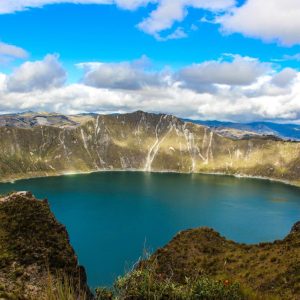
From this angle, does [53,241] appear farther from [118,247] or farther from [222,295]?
[118,247]

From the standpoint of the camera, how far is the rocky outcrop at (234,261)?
3372cm

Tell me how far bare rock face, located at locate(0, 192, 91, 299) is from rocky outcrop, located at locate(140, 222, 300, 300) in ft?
22.1

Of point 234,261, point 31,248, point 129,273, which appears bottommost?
point 234,261

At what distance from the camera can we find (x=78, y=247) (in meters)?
128

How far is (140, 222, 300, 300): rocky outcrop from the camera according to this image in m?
33.7

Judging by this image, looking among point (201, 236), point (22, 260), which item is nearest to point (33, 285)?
point (22, 260)

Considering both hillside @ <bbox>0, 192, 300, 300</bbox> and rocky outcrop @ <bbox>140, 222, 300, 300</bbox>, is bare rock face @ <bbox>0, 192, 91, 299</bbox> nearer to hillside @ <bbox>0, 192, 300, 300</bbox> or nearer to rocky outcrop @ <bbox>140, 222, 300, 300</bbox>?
hillside @ <bbox>0, 192, 300, 300</bbox>

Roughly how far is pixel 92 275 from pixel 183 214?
9407 centimetres

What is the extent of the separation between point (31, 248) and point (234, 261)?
30688mm

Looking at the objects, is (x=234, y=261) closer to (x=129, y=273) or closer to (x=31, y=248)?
(x=31, y=248)

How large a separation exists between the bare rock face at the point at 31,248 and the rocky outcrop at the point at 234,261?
6.73 meters

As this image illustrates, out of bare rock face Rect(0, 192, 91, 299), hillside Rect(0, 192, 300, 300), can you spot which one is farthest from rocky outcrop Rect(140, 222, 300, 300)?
bare rock face Rect(0, 192, 91, 299)

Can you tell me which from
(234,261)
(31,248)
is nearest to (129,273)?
(31,248)

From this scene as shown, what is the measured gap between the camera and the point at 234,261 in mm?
49375
